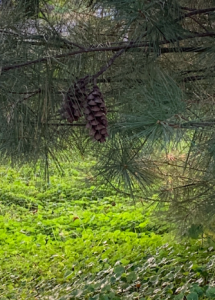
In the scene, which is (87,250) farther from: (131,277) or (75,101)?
(75,101)

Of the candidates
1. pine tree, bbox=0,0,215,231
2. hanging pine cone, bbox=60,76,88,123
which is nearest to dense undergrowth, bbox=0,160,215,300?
pine tree, bbox=0,0,215,231

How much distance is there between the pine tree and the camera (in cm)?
87

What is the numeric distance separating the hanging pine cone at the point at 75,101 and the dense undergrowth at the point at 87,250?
0.57 m

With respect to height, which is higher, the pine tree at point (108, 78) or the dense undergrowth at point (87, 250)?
the pine tree at point (108, 78)

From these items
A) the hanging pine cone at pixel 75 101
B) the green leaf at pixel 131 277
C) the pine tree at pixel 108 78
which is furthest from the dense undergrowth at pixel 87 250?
the hanging pine cone at pixel 75 101

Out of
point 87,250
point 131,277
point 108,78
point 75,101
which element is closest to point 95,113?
point 75,101

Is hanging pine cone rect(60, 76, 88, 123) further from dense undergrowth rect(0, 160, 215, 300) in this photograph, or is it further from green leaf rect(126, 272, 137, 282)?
green leaf rect(126, 272, 137, 282)

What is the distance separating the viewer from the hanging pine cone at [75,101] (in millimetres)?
932

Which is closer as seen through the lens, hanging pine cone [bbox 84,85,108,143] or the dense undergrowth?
hanging pine cone [bbox 84,85,108,143]

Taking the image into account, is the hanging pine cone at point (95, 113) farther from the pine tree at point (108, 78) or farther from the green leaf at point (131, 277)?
the green leaf at point (131, 277)

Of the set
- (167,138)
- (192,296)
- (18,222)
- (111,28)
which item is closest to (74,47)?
(111,28)

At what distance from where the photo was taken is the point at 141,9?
80 centimetres

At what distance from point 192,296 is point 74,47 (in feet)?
3.60

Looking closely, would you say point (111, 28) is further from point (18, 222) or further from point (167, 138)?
point (18, 222)
